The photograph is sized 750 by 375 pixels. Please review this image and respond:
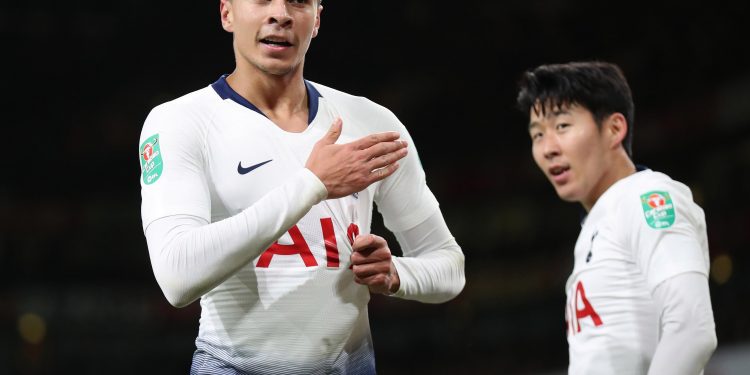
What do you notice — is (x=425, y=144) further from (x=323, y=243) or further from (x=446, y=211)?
(x=323, y=243)

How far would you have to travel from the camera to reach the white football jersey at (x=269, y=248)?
238cm

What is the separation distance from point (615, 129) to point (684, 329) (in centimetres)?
91

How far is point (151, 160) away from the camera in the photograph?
2383 mm

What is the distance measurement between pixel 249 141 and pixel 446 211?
11.7 meters

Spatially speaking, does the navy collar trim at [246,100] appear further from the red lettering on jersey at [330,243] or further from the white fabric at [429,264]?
the white fabric at [429,264]

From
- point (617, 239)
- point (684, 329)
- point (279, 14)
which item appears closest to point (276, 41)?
point (279, 14)

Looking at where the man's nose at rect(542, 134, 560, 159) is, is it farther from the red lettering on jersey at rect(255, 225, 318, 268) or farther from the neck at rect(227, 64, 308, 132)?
the red lettering on jersey at rect(255, 225, 318, 268)

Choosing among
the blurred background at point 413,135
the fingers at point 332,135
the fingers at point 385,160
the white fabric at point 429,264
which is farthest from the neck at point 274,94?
the blurred background at point 413,135

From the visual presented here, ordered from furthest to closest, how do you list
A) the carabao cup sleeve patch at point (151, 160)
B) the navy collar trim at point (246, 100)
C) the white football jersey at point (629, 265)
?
1. the white football jersey at point (629, 265)
2. the navy collar trim at point (246, 100)
3. the carabao cup sleeve patch at point (151, 160)

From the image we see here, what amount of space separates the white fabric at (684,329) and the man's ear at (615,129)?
2.41 feet

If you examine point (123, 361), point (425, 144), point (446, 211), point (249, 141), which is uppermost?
point (249, 141)

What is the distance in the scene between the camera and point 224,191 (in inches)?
94.8

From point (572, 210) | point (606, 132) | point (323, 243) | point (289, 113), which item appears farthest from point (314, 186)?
point (572, 210)

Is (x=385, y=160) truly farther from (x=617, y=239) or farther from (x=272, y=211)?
(x=617, y=239)
